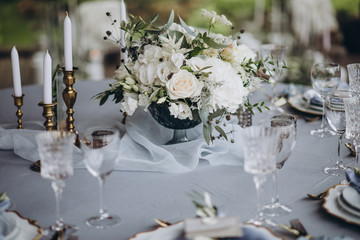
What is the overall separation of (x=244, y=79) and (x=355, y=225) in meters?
0.58

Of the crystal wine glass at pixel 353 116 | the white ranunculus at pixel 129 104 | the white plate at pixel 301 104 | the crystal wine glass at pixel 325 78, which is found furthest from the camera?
the white plate at pixel 301 104

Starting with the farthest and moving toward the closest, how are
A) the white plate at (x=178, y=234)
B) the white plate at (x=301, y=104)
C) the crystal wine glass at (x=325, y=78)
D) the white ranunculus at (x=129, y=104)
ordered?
the white plate at (x=301, y=104) < the crystal wine glass at (x=325, y=78) < the white ranunculus at (x=129, y=104) < the white plate at (x=178, y=234)

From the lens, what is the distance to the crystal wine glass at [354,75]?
161 centimetres

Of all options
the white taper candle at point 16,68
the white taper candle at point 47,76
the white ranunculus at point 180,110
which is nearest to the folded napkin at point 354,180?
the white ranunculus at point 180,110

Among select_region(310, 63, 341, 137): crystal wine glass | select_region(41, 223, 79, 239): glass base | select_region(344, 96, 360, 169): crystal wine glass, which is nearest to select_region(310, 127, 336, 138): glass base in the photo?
select_region(310, 63, 341, 137): crystal wine glass

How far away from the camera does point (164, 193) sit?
1.23m

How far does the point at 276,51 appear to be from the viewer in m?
1.98

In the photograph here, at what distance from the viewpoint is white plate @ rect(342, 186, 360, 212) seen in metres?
1.07

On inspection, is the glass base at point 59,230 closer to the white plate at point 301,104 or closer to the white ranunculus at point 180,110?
the white ranunculus at point 180,110

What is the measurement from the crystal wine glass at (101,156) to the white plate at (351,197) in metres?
0.57

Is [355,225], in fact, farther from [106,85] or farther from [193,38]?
[106,85]

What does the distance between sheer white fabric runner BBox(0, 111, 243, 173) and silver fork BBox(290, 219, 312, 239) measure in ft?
1.31

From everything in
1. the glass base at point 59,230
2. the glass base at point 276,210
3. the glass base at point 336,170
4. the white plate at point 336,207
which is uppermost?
the glass base at point 336,170

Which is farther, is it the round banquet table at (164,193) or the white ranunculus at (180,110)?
the white ranunculus at (180,110)
